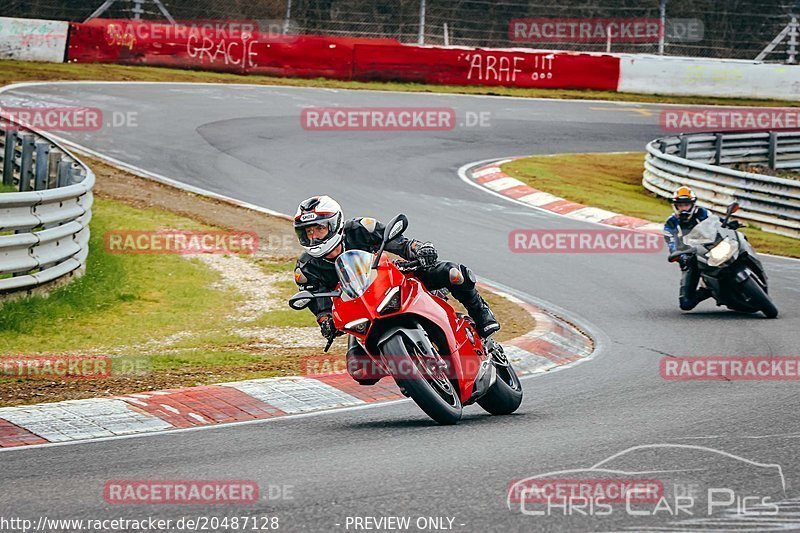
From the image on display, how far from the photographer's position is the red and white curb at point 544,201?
19.0 metres

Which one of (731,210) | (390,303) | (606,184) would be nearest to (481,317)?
(390,303)

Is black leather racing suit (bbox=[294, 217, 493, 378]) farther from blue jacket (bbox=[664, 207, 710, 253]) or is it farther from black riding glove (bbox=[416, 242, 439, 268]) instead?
blue jacket (bbox=[664, 207, 710, 253])

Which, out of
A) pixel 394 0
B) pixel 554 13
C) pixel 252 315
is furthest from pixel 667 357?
pixel 554 13

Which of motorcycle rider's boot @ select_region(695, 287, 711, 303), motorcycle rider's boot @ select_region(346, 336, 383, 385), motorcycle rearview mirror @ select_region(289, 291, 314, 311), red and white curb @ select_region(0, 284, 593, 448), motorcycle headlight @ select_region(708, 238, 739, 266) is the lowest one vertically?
motorcycle rider's boot @ select_region(695, 287, 711, 303)

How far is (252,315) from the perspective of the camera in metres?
12.0

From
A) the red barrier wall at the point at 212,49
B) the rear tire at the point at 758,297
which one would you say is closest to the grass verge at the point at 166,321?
the rear tire at the point at 758,297

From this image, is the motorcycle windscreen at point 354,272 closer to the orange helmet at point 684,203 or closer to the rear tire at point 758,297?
the rear tire at point 758,297

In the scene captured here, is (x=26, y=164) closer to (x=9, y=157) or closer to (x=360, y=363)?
(x=9, y=157)

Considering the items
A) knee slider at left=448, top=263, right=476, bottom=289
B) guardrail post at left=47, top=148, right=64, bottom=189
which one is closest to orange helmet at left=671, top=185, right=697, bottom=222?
knee slider at left=448, top=263, right=476, bottom=289

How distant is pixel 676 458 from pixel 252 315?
258 inches

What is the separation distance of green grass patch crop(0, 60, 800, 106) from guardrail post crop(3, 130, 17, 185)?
10.9 meters

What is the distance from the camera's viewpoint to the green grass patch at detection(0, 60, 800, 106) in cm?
2794

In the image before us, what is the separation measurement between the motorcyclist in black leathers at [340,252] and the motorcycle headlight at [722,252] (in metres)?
5.70

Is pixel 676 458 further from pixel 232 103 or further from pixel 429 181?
pixel 232 103
